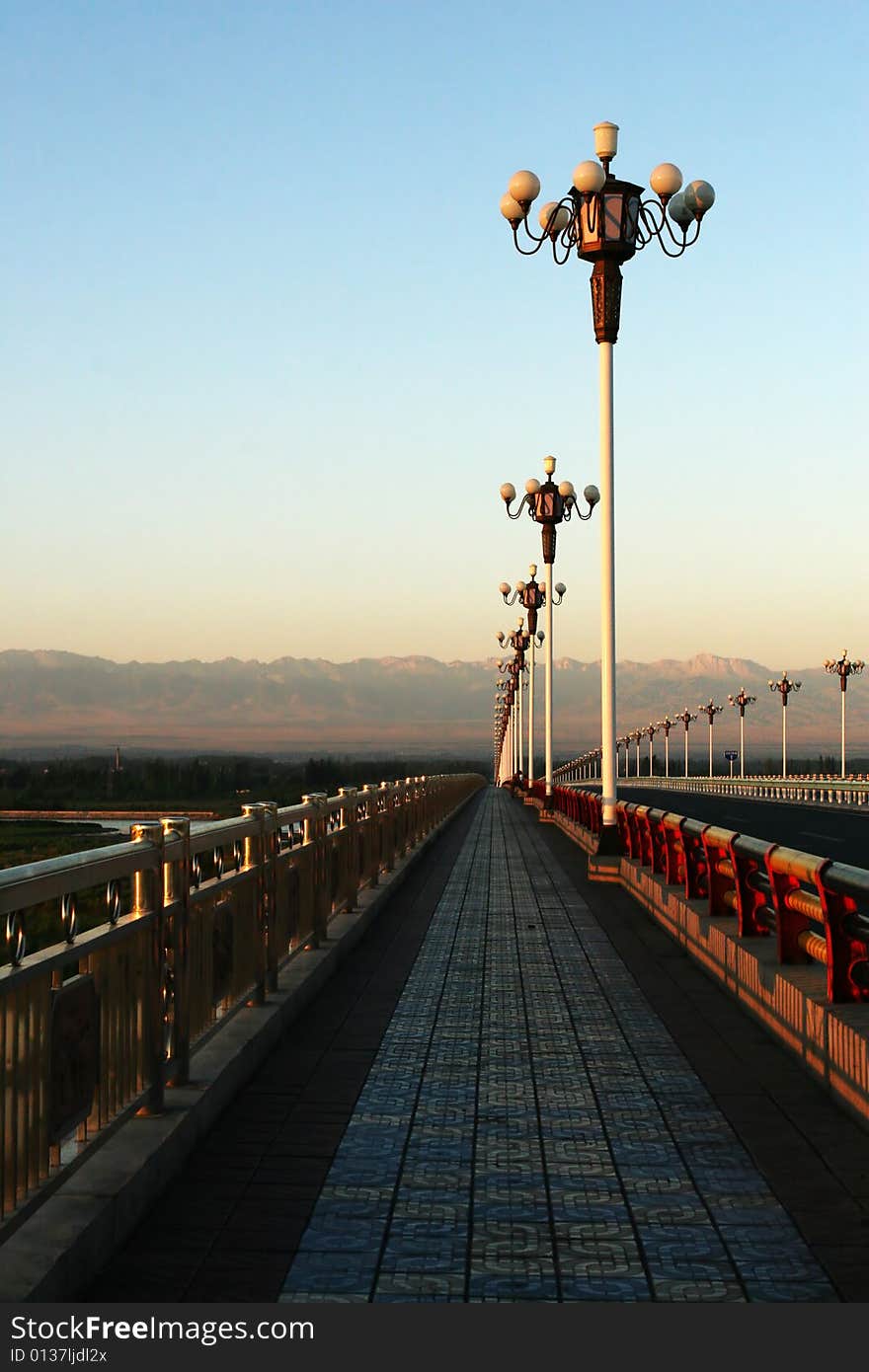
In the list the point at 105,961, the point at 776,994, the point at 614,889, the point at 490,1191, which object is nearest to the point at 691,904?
the point at 776,994

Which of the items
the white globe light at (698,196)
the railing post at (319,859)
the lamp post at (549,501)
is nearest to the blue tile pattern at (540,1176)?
the railing post at (319,859)

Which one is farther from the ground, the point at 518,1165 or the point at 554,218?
the point at 554,218

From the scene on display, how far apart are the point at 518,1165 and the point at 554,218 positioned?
17.1m

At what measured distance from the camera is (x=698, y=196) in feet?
67.6

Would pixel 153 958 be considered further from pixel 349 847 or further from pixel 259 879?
pixel 349 847

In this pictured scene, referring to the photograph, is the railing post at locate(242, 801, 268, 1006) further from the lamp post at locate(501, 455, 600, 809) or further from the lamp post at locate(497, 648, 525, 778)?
the lamp post at locate(497, 648, 525, 778)

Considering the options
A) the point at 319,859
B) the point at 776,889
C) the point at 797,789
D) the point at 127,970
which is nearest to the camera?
the point at 127,970


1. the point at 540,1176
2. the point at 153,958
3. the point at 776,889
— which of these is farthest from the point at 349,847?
the point at 540,1176

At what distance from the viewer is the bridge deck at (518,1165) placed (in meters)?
4.84

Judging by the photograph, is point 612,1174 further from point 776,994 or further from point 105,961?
point 776,994

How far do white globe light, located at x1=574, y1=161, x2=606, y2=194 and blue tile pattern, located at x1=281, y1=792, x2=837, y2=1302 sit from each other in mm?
12782

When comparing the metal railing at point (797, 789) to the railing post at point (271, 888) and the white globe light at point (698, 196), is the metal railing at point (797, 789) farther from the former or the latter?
the railing post at point (271, 888)

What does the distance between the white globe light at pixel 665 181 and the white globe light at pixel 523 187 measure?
2.18 metres

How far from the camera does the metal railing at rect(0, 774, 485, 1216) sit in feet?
14.9
